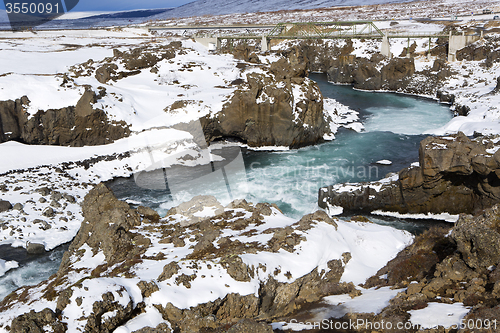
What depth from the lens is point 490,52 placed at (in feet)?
189

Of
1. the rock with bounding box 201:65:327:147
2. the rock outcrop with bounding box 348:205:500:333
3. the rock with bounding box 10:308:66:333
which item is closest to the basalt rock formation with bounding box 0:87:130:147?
the rock with bounding box 201:65:327:147

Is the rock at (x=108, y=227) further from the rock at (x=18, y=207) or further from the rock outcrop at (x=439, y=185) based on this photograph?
the rock outcrop at (x=439, y=185)

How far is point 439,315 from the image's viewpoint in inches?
387

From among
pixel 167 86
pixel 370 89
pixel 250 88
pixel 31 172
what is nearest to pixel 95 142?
pixel 31 172

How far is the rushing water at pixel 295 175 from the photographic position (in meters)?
20.8

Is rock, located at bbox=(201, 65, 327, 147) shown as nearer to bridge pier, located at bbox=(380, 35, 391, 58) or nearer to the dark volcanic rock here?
the dark volcanic rock

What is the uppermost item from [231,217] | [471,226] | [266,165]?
[471,226]

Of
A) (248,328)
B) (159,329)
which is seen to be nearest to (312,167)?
(159,329)

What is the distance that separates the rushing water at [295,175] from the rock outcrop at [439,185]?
1219mm

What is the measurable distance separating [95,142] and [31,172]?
257 inches

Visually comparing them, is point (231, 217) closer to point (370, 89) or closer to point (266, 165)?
point (266, 165)

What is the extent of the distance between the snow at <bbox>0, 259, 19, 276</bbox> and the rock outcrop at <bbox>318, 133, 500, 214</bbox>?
56.9ft

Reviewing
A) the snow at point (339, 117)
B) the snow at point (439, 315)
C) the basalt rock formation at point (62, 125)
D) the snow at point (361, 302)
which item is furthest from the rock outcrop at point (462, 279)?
the basalt rock formation at point (62, 125)

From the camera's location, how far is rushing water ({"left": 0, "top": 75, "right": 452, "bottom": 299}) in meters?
20.8
